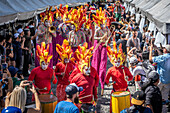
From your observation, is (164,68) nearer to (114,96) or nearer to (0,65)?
(114,96)

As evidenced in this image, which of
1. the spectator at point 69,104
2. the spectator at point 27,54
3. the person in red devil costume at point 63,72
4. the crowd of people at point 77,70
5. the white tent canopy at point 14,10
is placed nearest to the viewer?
the spectator at point 69,104

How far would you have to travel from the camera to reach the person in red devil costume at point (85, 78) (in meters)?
6.24

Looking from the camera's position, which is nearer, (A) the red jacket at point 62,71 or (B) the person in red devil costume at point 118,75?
(B) the person in red devil costume at point 118,75

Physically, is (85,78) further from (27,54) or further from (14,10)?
(27,54)

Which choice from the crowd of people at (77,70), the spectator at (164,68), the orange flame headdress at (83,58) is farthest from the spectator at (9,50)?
the spectator at (164,68)

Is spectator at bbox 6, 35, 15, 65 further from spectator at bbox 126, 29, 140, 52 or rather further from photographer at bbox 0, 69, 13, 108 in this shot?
spectator at bbox 126, 29, 140, 52

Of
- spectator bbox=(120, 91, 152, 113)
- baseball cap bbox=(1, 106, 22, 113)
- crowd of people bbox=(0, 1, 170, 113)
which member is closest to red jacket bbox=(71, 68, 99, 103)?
crowd of people bbox=(0, 1, 170, 113)

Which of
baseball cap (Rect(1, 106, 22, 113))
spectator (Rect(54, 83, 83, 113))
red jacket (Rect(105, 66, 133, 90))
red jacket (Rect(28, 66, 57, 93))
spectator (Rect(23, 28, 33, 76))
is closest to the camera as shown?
baseball cap (Rect(1, 106, 22, 113))

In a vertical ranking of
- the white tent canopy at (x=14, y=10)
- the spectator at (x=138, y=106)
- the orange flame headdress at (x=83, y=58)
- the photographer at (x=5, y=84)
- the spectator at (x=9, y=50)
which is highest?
the white tent canopy at (x=14, y=10)

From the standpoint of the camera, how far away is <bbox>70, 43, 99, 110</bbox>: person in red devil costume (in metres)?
6.24

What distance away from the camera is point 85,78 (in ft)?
20.8

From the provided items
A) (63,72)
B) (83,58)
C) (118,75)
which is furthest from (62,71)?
(118,75)

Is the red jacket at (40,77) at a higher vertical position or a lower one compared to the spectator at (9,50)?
lower

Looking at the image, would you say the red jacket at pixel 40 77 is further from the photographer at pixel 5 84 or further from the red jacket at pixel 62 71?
the red jacket at pixel 62 71
